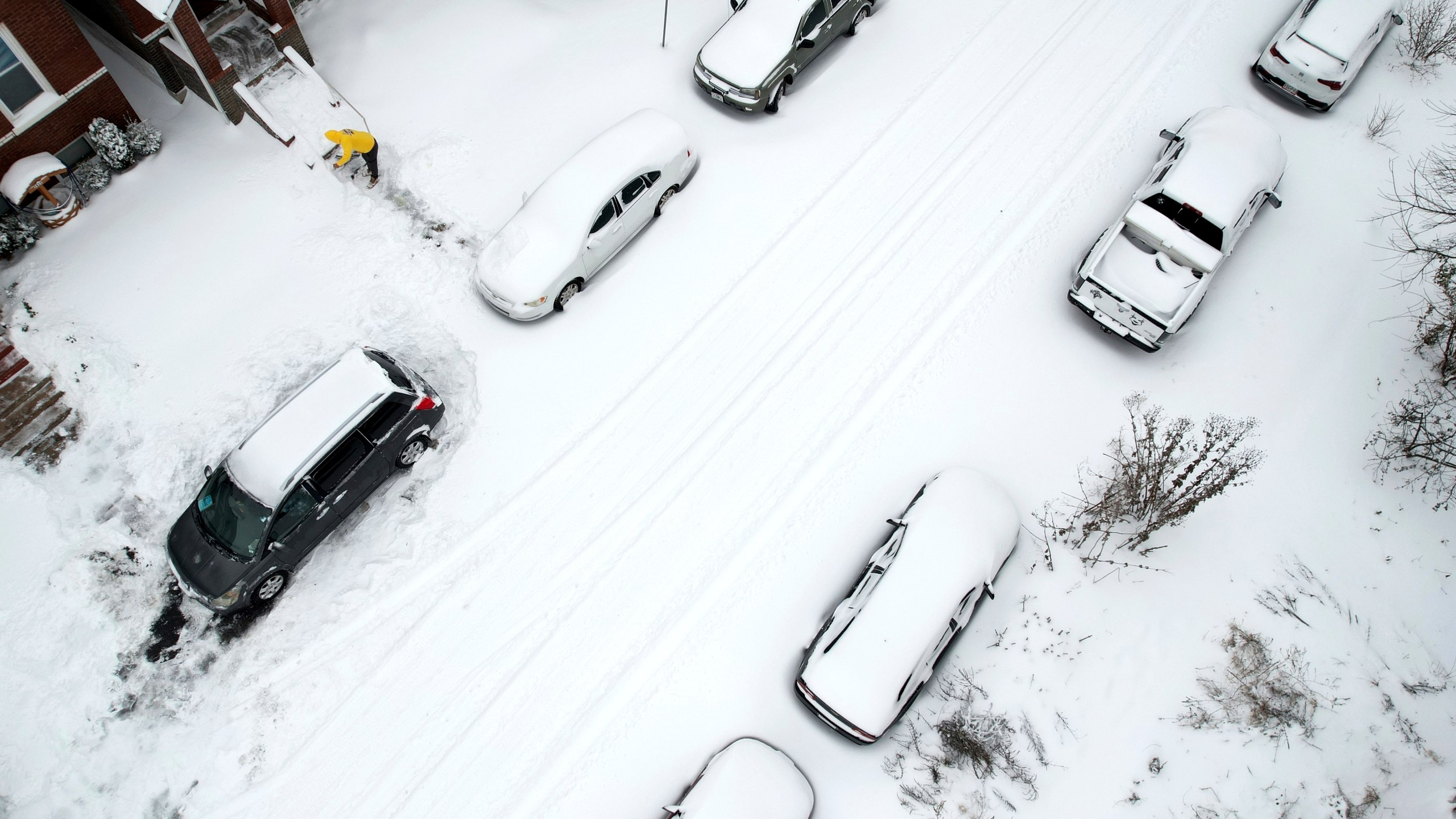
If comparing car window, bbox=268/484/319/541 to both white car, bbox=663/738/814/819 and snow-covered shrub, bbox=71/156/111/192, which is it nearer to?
white car, bbox=663/738/814/819

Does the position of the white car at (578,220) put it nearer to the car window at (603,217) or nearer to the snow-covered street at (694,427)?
the car window at (603,217)

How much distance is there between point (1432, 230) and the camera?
46.1 feet

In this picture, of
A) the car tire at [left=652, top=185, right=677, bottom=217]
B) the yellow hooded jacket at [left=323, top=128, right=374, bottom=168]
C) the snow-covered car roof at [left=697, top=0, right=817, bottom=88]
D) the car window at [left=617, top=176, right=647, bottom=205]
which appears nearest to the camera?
the car window at [left=617, top=176, right=647, bottom=205]

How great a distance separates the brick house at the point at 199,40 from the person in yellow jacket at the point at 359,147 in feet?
6.09

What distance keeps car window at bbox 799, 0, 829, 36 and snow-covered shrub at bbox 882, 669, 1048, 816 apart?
37.9ft

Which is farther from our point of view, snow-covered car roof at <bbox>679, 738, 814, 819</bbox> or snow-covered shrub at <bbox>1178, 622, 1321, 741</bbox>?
snow-covered shrub at <bbox>1178, 622, 1321, 741</bbox>

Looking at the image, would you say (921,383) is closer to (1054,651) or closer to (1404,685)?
(1054,651)

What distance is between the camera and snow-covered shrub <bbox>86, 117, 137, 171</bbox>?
1316 cm

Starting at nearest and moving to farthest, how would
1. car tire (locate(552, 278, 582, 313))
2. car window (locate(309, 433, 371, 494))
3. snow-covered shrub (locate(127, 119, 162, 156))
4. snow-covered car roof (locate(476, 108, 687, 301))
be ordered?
1. car window (locate(309, 433, 371, 494))
2. snow-covered car roof (locate(476, 108, 687, 301))
3. car tire (locate(552, 278, 582, 313))
4. snow-covered shrub (locate(127, 119, 162, 156))

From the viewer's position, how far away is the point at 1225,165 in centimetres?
1316

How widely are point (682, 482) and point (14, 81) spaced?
39.5 feet

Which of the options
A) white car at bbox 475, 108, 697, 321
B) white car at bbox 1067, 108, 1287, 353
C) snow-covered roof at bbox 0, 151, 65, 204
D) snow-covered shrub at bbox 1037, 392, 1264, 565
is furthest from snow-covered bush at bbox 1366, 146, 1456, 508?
snow-covered roof at bbox 0, 151, 65, 204

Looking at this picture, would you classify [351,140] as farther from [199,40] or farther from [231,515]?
[231,515]

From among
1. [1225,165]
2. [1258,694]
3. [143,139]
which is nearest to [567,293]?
[143,139]
